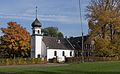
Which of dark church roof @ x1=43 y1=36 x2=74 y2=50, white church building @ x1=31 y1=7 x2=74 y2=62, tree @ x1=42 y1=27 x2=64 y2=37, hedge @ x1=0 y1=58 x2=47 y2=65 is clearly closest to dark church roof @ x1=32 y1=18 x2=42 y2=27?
white church building @ x1=31 y1=7 x2=74 y2=62

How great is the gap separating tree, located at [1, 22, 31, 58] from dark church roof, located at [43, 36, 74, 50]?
13.1m

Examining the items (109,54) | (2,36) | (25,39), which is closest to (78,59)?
(109,54)

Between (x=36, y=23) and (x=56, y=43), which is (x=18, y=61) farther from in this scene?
(x=56, y=43)

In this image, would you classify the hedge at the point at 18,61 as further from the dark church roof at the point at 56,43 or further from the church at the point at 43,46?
the dark church roof at the point at 56,43

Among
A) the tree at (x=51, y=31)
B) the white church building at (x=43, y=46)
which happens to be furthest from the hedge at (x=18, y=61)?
the tree at (x=51, y=31)

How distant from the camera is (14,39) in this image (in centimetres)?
7950

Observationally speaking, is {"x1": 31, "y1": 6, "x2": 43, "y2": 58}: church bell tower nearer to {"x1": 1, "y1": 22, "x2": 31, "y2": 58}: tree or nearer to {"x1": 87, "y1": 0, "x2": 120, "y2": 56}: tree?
{"x1": 1, "y1": 22, "x2": 31, "y2": 58}: tree

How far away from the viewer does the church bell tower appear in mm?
91938

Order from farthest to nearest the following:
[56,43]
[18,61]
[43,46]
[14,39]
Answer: [56,43], [43,46], [14,39], [18,61]

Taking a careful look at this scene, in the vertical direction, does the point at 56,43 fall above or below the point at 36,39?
below

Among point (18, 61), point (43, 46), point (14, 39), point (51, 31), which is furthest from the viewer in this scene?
point (51, 31)

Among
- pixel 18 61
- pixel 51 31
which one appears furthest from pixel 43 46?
pixel 51 31

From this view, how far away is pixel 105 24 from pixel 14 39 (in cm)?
2261

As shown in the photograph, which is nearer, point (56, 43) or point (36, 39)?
point (36, 39)
